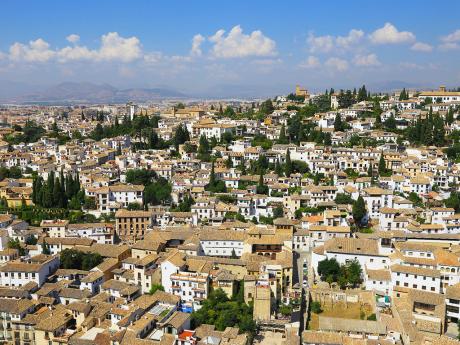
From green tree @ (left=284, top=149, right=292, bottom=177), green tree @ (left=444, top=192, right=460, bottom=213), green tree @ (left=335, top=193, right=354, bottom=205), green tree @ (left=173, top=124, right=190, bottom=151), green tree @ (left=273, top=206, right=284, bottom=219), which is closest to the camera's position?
green tree @ (left=444, top=192, right=460, bottom=213)

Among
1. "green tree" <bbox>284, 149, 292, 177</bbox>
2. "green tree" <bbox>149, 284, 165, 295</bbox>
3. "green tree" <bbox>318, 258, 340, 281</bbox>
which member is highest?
"green tree" <bbox>284, 149, 292, 177</bbox>

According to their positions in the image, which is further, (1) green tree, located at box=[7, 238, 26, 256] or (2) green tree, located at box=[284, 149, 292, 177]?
(2) green tree, located at box=[284, 149, 292, 177]

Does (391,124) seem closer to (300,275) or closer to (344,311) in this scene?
(300,275)

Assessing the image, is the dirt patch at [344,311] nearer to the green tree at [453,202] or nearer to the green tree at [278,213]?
the green tree at [278,213]

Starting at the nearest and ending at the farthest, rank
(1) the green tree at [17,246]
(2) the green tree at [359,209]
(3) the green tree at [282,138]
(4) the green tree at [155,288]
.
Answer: (4) the green tree at [155,288] → (1) the green tree at [17,246] → (2) the green tree at [359,209] → (3) the green tree at [282,138]

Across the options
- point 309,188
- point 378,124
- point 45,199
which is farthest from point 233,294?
point 378,124

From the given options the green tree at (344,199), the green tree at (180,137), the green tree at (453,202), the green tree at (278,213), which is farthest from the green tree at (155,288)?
the green tree at (180,137)

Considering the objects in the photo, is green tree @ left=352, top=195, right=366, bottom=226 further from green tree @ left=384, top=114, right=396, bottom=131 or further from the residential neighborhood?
green tree @ left=384, top=114, right=396, bottom=131

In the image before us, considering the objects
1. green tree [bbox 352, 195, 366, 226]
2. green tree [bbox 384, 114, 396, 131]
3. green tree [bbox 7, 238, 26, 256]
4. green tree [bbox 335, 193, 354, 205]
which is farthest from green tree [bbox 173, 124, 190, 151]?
green tree [bbox 352, 195, 366, 226]

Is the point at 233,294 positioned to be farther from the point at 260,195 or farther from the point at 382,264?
the point at 260,195

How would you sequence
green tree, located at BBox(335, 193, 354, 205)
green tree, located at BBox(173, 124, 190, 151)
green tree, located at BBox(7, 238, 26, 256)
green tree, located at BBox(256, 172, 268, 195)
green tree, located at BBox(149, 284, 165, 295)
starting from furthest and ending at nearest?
green tree, located at BBox(173, 124, 190, 151) < green tree, located at BBox(256, 172, 268, 195) < green tree, located at BBox(335, 193, 354, 205) < green tree, located at BBox(7, 238, 26, 256) < green tree, located at BBox(149, 284, 165, 295)

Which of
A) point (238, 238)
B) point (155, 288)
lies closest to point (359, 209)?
point (238, 238)
